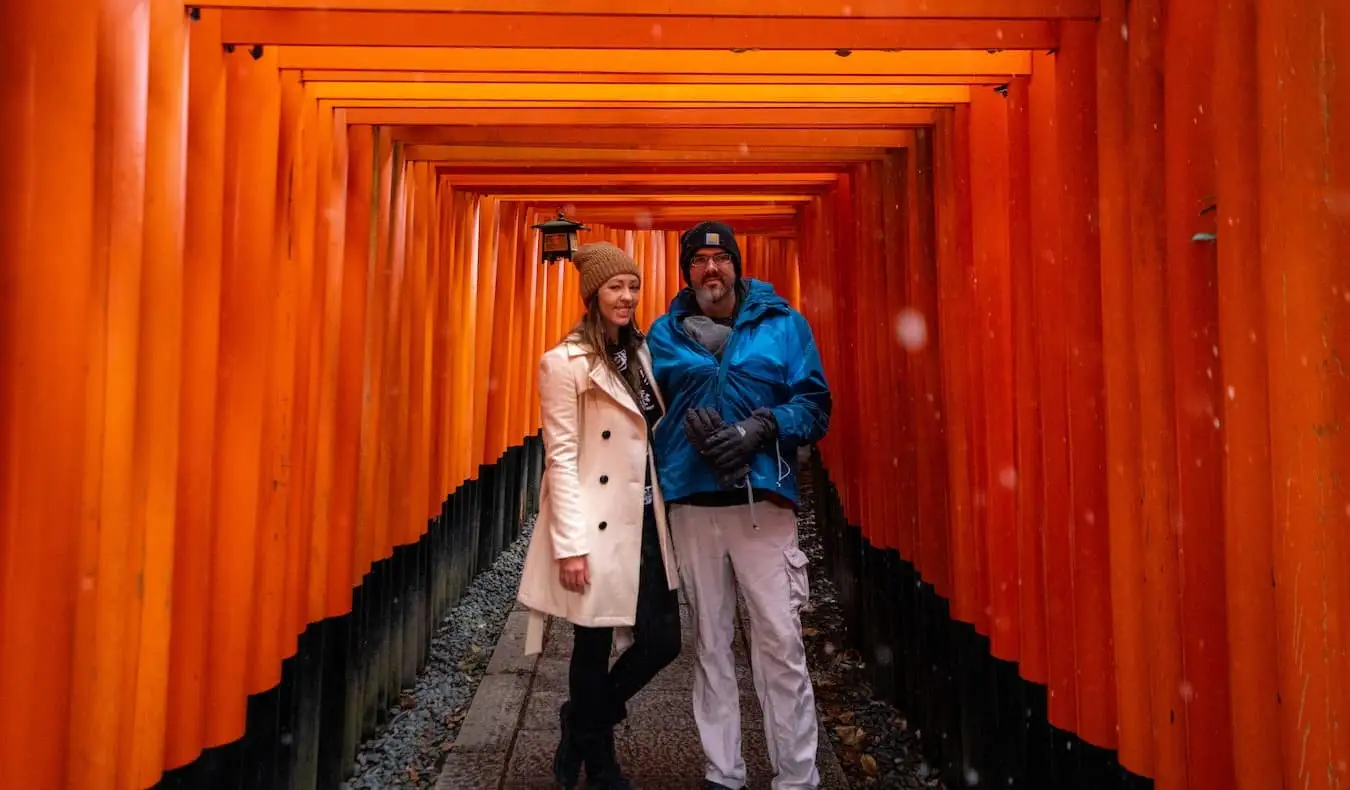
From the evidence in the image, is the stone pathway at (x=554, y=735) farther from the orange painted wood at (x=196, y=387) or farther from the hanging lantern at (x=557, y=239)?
the hanging lantern at (x=557, y=239)

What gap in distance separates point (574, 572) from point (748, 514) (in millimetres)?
646

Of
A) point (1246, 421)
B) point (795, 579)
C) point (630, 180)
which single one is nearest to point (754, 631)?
point (795, 579)

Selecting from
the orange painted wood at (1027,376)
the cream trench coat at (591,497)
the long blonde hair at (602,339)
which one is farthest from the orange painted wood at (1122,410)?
the long blonde hair at (602,339)

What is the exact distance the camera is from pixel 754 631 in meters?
2.95

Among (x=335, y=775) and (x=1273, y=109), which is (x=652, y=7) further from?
(x=335, y=775)

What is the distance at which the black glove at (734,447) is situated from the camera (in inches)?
108

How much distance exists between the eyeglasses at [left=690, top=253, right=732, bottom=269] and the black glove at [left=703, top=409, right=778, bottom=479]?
69cm

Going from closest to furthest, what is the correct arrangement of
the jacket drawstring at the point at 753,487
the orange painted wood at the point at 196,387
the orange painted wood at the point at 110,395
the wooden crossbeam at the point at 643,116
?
the orange painted wood at the point at 110,395, the orange painted wood at the point at 196,387, the jacket drawstring at the point at 753,487, the wooden crossbeam at the point at 643,116

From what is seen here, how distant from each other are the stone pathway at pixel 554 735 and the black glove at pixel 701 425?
1.50 m

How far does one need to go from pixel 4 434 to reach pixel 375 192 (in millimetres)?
2306

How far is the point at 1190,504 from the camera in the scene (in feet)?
5.59

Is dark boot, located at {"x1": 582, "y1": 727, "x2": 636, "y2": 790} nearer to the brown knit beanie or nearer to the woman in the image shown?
the woman

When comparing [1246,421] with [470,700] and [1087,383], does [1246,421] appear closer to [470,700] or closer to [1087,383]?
[1087,383]

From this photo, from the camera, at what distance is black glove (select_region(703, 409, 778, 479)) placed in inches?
108
